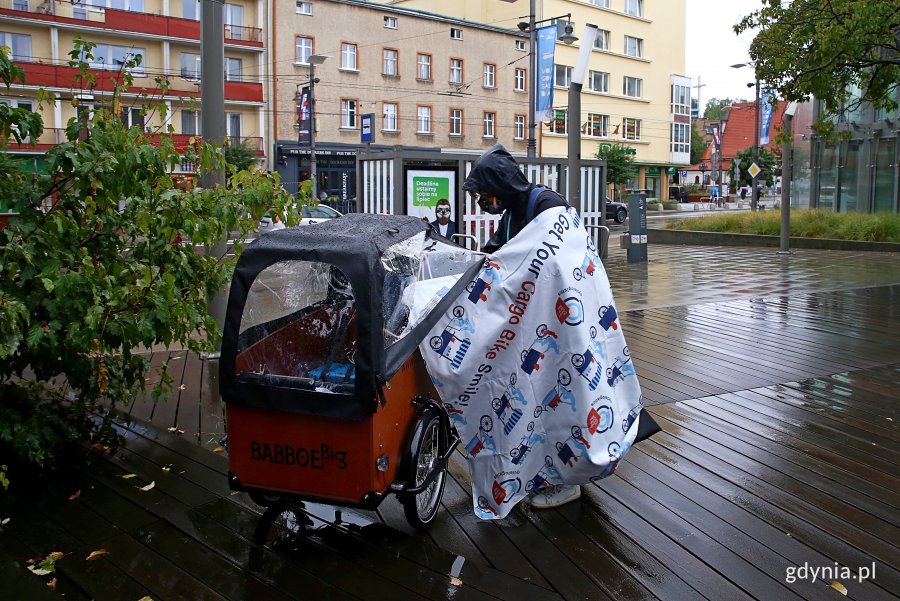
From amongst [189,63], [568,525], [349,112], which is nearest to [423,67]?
[349,112]

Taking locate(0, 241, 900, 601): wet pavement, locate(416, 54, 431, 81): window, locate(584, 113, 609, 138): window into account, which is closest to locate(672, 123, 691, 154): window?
locate(584, 113, 609, 138): window

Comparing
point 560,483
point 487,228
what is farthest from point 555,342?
point 487,228

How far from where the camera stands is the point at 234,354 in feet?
13.1

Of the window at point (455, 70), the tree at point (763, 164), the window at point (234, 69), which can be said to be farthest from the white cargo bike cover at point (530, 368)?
the tree at point (763, 164)

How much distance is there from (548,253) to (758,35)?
498 inches

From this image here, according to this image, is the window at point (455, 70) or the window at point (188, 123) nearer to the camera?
the window at point (188, 123)

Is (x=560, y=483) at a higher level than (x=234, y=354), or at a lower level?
lower

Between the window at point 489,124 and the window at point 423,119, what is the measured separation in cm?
470

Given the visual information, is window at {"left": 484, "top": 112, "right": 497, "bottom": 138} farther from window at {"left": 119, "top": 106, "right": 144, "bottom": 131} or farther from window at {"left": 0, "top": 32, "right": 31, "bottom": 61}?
window at {"left": 119, "top": 106, "right": 144, "bottom": 131}

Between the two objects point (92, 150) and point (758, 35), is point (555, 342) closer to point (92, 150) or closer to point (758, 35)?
point (92, 150)

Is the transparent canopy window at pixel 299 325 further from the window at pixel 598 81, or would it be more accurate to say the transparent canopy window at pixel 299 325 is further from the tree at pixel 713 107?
the tree at pixel 713 107

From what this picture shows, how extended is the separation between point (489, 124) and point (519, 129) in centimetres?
259

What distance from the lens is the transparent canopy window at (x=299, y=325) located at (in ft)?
13.2

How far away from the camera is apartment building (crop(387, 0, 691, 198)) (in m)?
57.8
